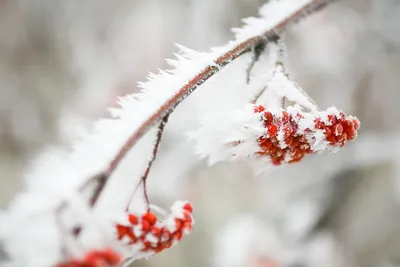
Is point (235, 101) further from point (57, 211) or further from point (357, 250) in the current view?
point (357, 250)

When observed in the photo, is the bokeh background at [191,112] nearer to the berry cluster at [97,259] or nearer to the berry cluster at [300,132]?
the berry cluster at [300,132]

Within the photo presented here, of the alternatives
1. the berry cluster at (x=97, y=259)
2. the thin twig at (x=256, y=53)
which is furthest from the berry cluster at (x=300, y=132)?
the berry cluster at (x=97, y=259)

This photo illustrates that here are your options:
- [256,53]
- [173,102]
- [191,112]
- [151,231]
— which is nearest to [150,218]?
[151,231]

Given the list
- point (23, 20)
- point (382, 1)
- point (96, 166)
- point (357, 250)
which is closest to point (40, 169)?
point (96, 166)

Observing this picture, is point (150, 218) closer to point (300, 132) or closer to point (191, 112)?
point (300, 132)

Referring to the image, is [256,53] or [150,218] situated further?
[256,53]

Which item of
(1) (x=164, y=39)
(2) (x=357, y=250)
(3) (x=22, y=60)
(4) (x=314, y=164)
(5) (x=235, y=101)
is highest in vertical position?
(1) (x=164, y=39)
